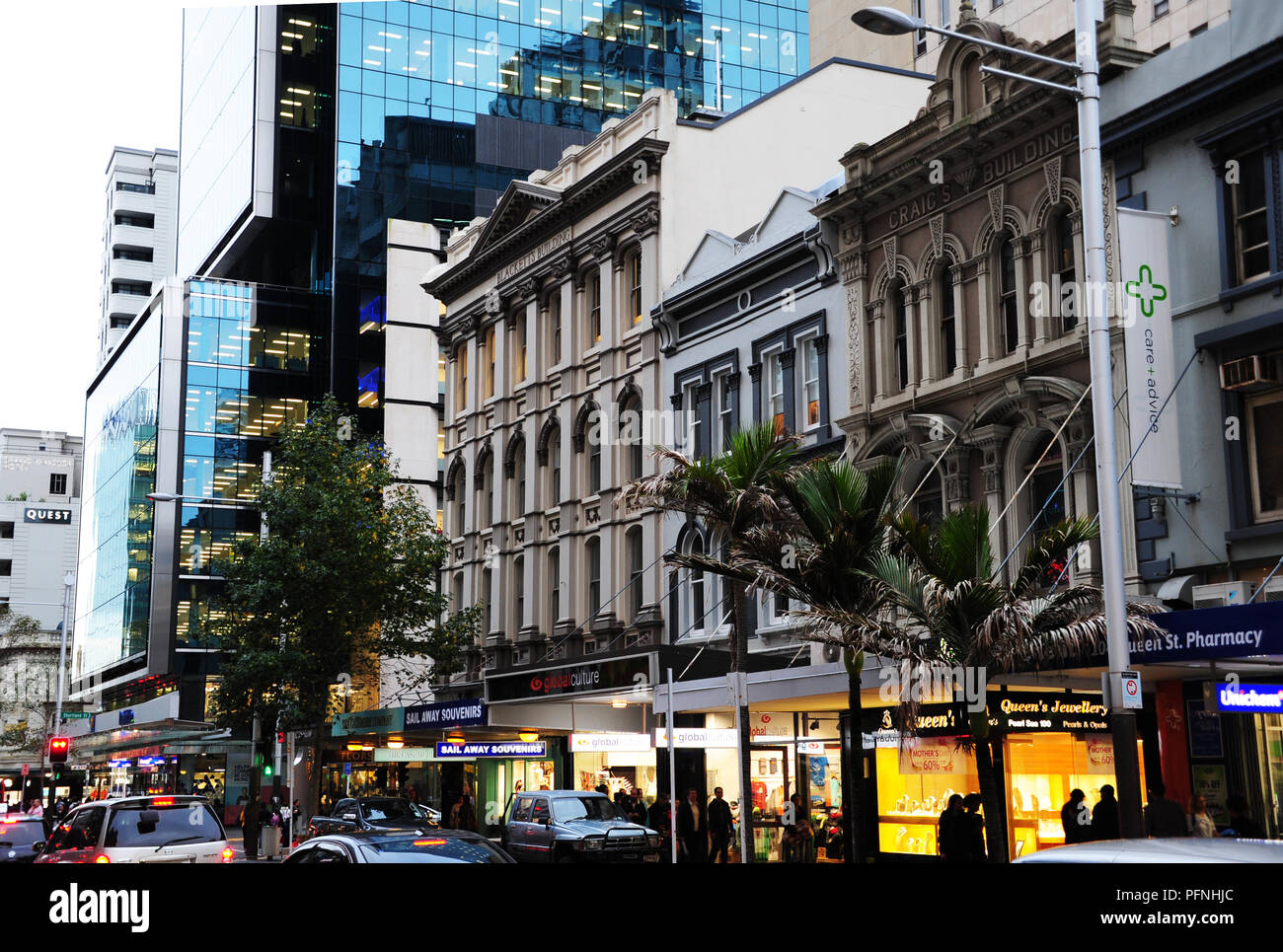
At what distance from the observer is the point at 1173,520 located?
70.7 ft

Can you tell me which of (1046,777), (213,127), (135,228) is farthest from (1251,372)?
(135,228)

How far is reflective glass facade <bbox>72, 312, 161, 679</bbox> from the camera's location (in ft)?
270

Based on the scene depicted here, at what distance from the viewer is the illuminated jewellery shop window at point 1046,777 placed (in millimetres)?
23359

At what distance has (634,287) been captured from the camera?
127 feet

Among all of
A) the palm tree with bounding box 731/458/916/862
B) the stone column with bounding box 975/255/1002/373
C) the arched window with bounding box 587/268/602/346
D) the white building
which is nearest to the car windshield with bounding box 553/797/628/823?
the palm tree with bounding box 731/458/916/862

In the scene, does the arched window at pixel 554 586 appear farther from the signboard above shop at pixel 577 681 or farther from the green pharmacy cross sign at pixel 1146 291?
the green pharmacy cross sign at pixel 1146 291

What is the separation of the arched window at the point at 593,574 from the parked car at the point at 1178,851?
108 ft

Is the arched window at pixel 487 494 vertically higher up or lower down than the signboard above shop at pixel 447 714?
higher up

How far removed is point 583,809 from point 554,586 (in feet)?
46.4

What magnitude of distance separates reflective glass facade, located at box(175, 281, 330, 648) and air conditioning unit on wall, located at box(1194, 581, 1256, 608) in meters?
63.0

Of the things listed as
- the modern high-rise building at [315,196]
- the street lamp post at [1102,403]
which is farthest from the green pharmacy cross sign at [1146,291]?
the modern high-rise building at [315,196]

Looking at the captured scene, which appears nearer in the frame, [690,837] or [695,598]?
[690,837]

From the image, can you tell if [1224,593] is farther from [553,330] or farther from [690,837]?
[553,330]
